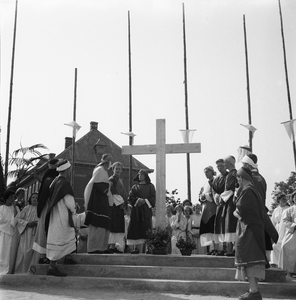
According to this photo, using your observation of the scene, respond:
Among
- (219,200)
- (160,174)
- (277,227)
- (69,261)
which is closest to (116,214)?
(160,174)

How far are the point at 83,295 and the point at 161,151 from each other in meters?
4.10

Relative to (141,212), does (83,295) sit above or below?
below

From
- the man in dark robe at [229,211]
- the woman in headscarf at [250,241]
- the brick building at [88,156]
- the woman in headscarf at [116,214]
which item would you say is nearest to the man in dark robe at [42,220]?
the woman in headscarf at [116,214]

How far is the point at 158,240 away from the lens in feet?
27.7

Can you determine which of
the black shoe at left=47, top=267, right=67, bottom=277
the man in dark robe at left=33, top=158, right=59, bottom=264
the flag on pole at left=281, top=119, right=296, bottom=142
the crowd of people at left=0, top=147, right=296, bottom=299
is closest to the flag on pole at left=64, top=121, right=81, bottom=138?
the flag on pole at left=281, top=119, right=296, bottom=142

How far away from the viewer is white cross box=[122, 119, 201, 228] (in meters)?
9.24

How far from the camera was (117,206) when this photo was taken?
9438mm

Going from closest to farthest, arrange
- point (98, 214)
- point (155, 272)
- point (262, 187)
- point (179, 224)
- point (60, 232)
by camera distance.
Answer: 1. point (262, 187)
2. point (155, 272)
3. point (60, 232)
4. point (98, 214)
5. point (179, 224)

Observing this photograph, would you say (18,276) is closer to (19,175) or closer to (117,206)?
(117,206)

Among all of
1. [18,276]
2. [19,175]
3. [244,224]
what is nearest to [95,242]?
[18,276]

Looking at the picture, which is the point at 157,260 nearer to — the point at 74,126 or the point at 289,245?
the point at 289,245

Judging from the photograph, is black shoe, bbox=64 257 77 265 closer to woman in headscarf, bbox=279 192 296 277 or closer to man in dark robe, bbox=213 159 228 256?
man in dark robe, bbox=213 159 228 256

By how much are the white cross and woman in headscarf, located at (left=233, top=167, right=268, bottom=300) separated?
10.2 ft

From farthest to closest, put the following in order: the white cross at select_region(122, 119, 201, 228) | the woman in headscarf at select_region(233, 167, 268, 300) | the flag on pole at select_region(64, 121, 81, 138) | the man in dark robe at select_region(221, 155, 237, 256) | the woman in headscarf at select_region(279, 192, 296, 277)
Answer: the flag on pole at select_region(64, 121, 81, 138)
the white cross at select_region(122, 119, 201, 228)
the woman in headscarf at select_region(279, 192, 296, 277)
the man in dark robe at select_region(221, 155, 237, 256)
the woman in headscarf at select_region(233, 167, 268, 300)
